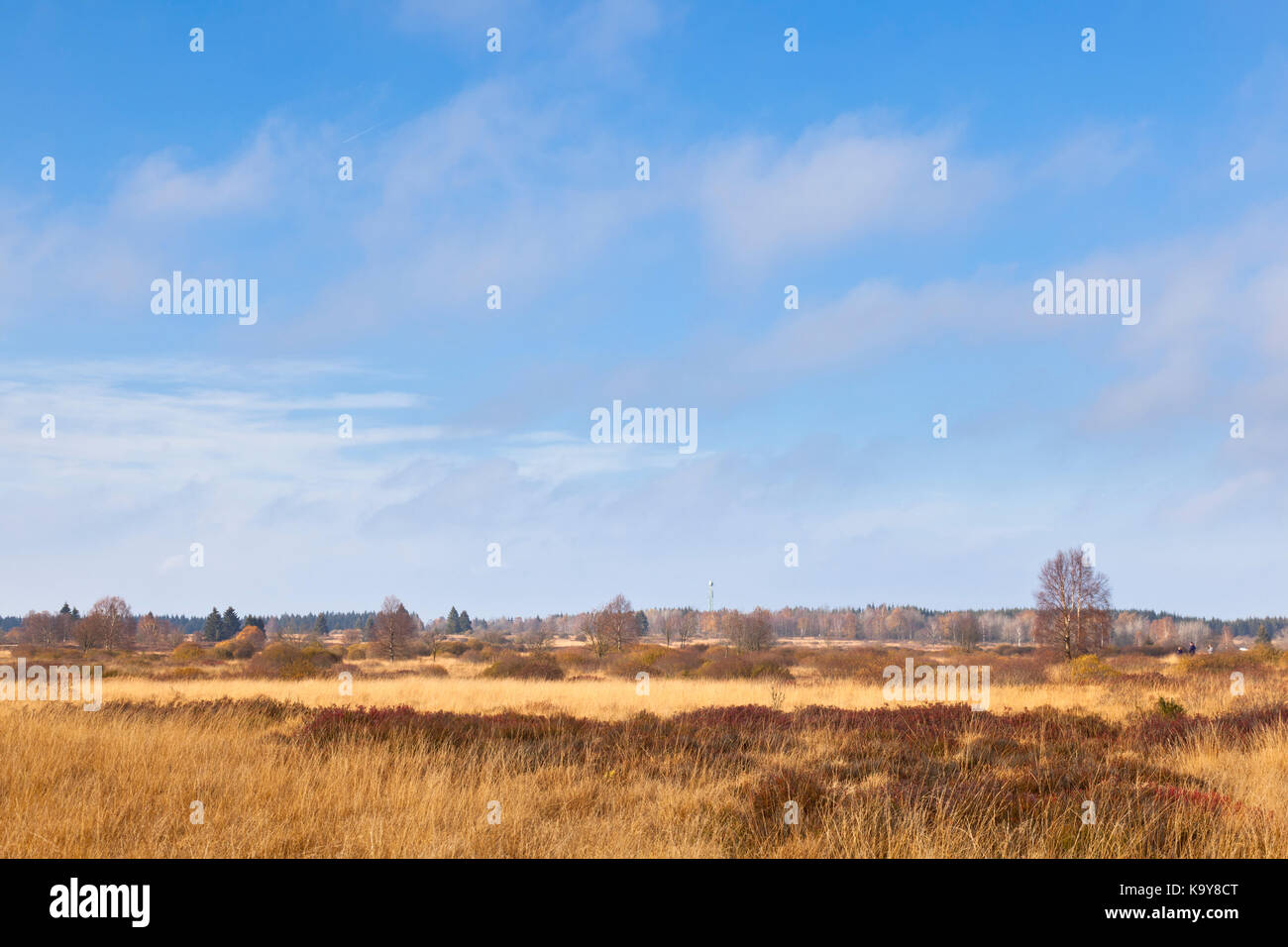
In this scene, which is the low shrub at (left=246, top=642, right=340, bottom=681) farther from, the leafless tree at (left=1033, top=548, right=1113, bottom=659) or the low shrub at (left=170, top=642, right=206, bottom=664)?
the leafless tree at (left=1033, top=548, right=1113, bottom=659)

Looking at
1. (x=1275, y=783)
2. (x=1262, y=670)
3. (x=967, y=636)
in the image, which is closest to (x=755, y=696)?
(x=1275, y=783)

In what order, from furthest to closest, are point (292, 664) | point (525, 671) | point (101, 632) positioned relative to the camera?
point (101, 632)
point (292, 664)
point (525, 671)

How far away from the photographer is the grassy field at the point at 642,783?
655 centimetres

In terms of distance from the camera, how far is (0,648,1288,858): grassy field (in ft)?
21.5

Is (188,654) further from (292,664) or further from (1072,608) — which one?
(1072,608)

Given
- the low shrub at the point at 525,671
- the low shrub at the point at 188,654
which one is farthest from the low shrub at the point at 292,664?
the low shrub at the point at 188,654

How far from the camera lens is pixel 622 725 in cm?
1344

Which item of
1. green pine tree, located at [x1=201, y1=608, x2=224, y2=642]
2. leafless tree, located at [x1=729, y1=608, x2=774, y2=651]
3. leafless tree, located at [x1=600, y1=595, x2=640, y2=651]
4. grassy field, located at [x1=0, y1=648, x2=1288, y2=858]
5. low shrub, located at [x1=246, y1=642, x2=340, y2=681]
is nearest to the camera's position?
grassy field, located at [x1=0, y1=648, x2=1288, y2=858]

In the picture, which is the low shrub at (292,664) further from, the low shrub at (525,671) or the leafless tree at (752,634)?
the leafless tree at (752,634)

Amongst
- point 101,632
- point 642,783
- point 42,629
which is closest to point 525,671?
point 642,783

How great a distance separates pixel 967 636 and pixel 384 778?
3198 inches

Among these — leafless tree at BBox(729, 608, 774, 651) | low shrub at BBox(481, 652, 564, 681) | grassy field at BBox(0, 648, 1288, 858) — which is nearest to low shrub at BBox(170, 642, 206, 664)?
low shrub at BBox(481, 652, 564, 681)

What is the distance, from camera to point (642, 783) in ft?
29.0
